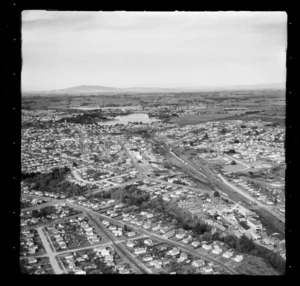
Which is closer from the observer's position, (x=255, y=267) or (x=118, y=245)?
(x=255, y=267)

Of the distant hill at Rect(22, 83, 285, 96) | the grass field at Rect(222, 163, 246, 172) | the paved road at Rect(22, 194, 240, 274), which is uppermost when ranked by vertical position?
the distant hill at Rect(22, 83, 285, 96)

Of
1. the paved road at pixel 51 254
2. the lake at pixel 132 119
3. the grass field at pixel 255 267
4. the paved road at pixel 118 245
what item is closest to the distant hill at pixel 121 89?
the lake at pixel 132 119

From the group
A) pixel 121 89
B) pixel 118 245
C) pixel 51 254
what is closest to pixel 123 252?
pixel 118 245

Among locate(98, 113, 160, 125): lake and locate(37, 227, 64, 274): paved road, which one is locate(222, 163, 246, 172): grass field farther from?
locate(37, 227, 64, 274): paved road

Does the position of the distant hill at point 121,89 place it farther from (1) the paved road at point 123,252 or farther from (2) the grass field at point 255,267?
(2) the grass field at point 255,267

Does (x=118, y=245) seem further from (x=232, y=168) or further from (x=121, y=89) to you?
(x=121, y=89)

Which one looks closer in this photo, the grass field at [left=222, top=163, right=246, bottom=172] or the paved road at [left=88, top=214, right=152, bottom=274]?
the paved road at [left=88, top=214, right=152, bottom=274]

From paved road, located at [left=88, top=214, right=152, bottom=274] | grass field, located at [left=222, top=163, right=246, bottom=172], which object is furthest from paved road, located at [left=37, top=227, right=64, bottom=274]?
grass field, located at [left=222, top=163, right=246, bottom=172]

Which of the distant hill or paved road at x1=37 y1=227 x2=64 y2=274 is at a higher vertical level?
the distant hill
